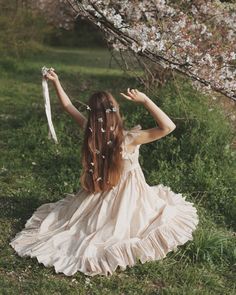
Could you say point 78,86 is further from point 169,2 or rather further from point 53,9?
point 169,2

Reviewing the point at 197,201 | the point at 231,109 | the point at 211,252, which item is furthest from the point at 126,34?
the point at 231,109

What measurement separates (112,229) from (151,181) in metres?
1.37

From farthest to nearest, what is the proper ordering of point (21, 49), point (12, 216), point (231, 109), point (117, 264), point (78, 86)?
point (21, 49), point (78, 86), point (231, 109), point (12, 216), point (117, 264)

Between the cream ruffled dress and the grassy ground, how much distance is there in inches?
3.2

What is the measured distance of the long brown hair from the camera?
12.4 ft

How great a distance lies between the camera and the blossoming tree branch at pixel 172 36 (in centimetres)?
439

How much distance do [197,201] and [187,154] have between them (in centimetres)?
85

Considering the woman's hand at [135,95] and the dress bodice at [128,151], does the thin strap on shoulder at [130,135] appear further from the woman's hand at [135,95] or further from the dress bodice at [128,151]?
the woman's hand at [135,95]

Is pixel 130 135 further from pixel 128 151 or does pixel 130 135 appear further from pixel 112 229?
pixel 112 229

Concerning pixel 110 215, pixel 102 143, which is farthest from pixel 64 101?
pixel 110 215

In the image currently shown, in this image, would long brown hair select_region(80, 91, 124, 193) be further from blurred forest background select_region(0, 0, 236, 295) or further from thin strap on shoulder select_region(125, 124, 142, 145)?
blurred forest background select_region(0, 0, 236, 295)

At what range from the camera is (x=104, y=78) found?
36.1ft

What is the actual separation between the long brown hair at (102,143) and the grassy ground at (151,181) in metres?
0.68

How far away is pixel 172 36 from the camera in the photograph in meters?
4.84
